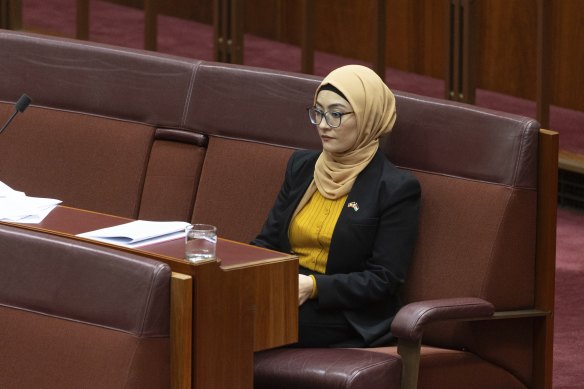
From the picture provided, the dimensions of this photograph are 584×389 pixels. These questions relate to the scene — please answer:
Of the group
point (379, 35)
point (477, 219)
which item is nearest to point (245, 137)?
point (477, 219)

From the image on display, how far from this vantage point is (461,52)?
13.3 feet

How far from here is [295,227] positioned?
2639mm

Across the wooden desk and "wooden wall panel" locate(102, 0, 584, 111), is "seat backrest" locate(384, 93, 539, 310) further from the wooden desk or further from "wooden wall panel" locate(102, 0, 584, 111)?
"wooden wall panel" locate(102, 0, 584, 111)

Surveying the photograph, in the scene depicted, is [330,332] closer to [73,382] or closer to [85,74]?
[73,382]

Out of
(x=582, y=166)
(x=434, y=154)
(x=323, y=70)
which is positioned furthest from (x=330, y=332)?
(x=323, y=70)

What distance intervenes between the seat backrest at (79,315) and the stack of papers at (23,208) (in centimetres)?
19

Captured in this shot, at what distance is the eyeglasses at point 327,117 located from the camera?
258 cm

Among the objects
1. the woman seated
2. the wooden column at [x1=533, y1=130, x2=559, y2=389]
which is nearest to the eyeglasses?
the woman seated

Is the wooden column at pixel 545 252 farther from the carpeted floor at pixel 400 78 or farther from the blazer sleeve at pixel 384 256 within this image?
the carpeted floor at pixel 400 78

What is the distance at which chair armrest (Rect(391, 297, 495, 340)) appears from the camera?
2299 mm

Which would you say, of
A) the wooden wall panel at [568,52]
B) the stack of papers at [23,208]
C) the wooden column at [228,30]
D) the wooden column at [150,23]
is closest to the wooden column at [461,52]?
the wooden wall panel at [568,52]

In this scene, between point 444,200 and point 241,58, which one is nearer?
point 444,200

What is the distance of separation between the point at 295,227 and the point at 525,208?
44 cm

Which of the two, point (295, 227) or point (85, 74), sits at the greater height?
point (85, 74)
